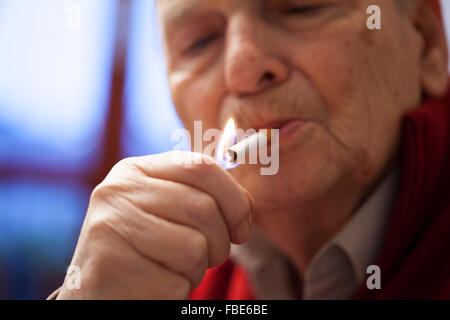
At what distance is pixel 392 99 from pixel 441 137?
0.14m

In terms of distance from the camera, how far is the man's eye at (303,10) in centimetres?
88

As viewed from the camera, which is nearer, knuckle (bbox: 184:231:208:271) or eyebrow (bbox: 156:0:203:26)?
knuckle (bbox: 184:231:208:271)

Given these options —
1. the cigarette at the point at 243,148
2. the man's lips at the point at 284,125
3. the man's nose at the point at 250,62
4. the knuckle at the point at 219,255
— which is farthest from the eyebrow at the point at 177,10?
the knuckle at the point at 219,255

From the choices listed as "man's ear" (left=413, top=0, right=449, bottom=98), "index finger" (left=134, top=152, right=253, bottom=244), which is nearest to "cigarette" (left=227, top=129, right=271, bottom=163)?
"index finger" (left=134, top=152, right=253, bottom=244)

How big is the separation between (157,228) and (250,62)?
1.42 ft

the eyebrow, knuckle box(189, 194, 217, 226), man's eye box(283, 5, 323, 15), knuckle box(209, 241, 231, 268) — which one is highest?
the eyebrow

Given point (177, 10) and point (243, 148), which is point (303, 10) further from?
Answer: point (243, 148)

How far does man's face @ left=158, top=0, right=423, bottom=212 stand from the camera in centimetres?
81

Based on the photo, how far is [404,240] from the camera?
81cm

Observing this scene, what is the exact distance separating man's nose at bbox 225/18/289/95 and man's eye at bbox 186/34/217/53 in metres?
0.12

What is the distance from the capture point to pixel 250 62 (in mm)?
791

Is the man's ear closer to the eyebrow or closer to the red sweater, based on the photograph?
the red sweater

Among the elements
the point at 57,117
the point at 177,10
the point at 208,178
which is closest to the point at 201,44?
the point at 177,10
